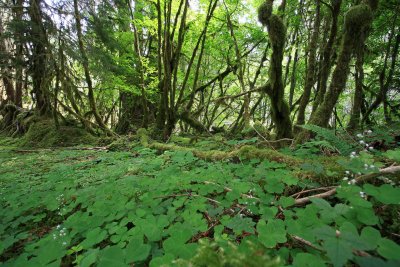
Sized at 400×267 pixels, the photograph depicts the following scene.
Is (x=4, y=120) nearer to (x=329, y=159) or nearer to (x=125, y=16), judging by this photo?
(x=125, y=16)

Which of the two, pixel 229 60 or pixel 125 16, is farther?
pixel 229 60

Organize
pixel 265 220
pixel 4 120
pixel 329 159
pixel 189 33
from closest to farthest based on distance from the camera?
pixel 265 220, pixel 329 159, pixel 189 33, pixel 4 120

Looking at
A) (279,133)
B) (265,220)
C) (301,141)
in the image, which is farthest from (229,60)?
(265,220)

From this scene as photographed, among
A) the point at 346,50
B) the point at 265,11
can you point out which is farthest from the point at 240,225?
the point at 265,11

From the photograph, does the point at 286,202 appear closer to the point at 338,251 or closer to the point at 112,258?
the point at 338,251

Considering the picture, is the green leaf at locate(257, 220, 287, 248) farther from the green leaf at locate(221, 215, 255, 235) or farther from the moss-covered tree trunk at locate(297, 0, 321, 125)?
the moss-covered tree trunk at locate(297, 0, 321, 125)

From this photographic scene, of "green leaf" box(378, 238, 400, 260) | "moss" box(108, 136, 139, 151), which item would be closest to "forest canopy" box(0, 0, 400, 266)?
"green leaf" box(378, 238, 400, 260)

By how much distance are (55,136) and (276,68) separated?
8270mm

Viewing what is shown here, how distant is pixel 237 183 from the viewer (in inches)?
72.2

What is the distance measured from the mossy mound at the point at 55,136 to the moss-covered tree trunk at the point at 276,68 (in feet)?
21.9

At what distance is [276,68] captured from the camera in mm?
4441

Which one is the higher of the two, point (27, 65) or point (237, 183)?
point (27, 65)

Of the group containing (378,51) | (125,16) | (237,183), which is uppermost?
(125,16)

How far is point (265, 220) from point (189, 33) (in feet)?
30.0
